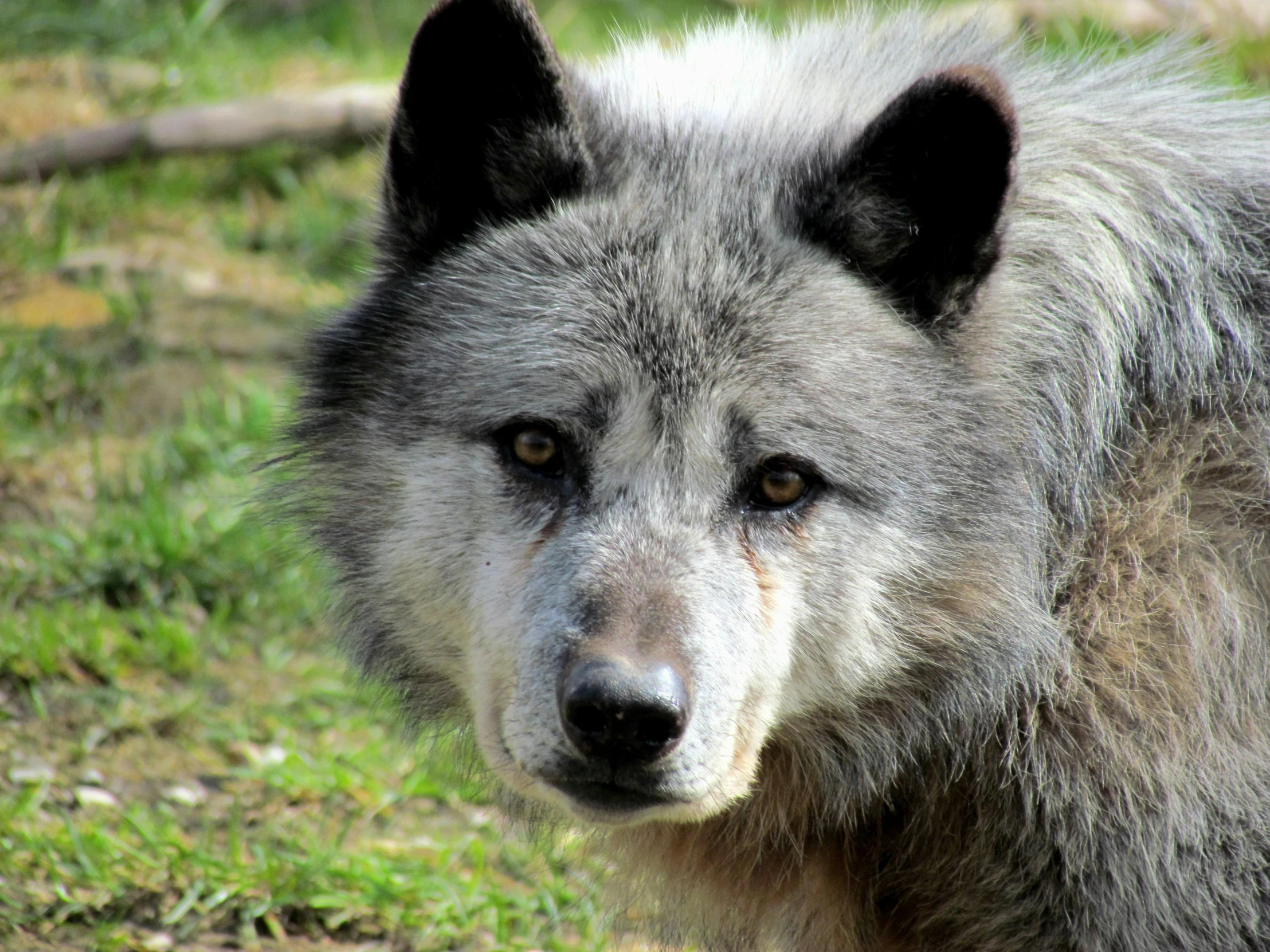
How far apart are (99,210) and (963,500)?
530cm

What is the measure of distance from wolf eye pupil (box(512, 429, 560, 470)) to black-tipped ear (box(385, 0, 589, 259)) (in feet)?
1.93

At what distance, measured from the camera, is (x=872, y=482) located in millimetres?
2977

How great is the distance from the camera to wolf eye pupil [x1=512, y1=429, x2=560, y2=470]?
299 cm

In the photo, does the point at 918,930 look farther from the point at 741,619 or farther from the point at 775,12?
the point at 775,12

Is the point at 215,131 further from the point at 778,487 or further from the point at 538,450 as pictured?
the point at 778,487

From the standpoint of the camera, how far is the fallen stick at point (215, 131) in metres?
6.77

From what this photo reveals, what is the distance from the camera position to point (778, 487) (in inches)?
117

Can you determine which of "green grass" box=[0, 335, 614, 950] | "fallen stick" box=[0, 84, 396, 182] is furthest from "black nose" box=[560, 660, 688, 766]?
"fallen stick" box=[0, 84, 396, 182]

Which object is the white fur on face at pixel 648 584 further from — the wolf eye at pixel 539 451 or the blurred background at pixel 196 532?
the blurred background at pixel 196 532

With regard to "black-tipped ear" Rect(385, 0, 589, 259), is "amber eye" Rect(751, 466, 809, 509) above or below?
below

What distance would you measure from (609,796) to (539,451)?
29.7 inches

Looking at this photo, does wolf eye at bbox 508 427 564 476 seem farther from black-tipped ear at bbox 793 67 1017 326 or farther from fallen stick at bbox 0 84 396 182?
fallen stick at bbox 0 84 396 182

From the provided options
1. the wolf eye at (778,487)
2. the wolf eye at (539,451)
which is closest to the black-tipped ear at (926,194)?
the wolf eye at (778,487)

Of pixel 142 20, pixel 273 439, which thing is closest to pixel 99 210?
pixel 142 20
